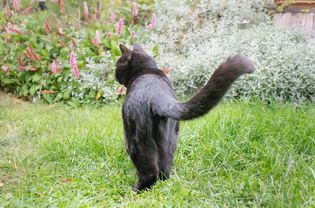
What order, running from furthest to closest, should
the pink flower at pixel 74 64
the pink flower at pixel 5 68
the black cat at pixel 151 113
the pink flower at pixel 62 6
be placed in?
the pink flower at pixel 62 6, the pink flower at pixel 5 68, the pink flower at pixel 74 64, the black cat at pixel 151 113

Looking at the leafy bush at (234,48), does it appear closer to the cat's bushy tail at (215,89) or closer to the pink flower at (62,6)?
the pink flower at (62,6)

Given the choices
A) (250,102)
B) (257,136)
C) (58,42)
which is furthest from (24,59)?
(257,136)

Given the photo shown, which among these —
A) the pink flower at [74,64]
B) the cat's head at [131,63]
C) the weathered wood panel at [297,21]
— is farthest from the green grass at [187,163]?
the weathered wood panel at [297,21]

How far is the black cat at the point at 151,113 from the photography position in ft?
7.09

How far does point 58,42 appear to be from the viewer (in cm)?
561

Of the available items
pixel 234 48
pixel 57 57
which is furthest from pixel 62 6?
pixel 234 48

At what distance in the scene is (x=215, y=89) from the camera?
79.0 inches

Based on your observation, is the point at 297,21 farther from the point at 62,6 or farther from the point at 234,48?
the point at 62,6

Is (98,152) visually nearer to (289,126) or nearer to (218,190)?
(218,190)

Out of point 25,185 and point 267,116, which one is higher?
point 267,116

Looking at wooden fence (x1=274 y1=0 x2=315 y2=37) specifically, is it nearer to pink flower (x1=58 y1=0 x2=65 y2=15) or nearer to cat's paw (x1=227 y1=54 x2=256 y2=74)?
pink flower (x1=58 y1=0 x2=65 y2=15)

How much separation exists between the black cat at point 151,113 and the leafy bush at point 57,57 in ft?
7.79

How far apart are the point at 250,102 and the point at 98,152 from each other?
1.98m

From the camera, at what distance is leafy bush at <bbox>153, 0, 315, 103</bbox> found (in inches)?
174
